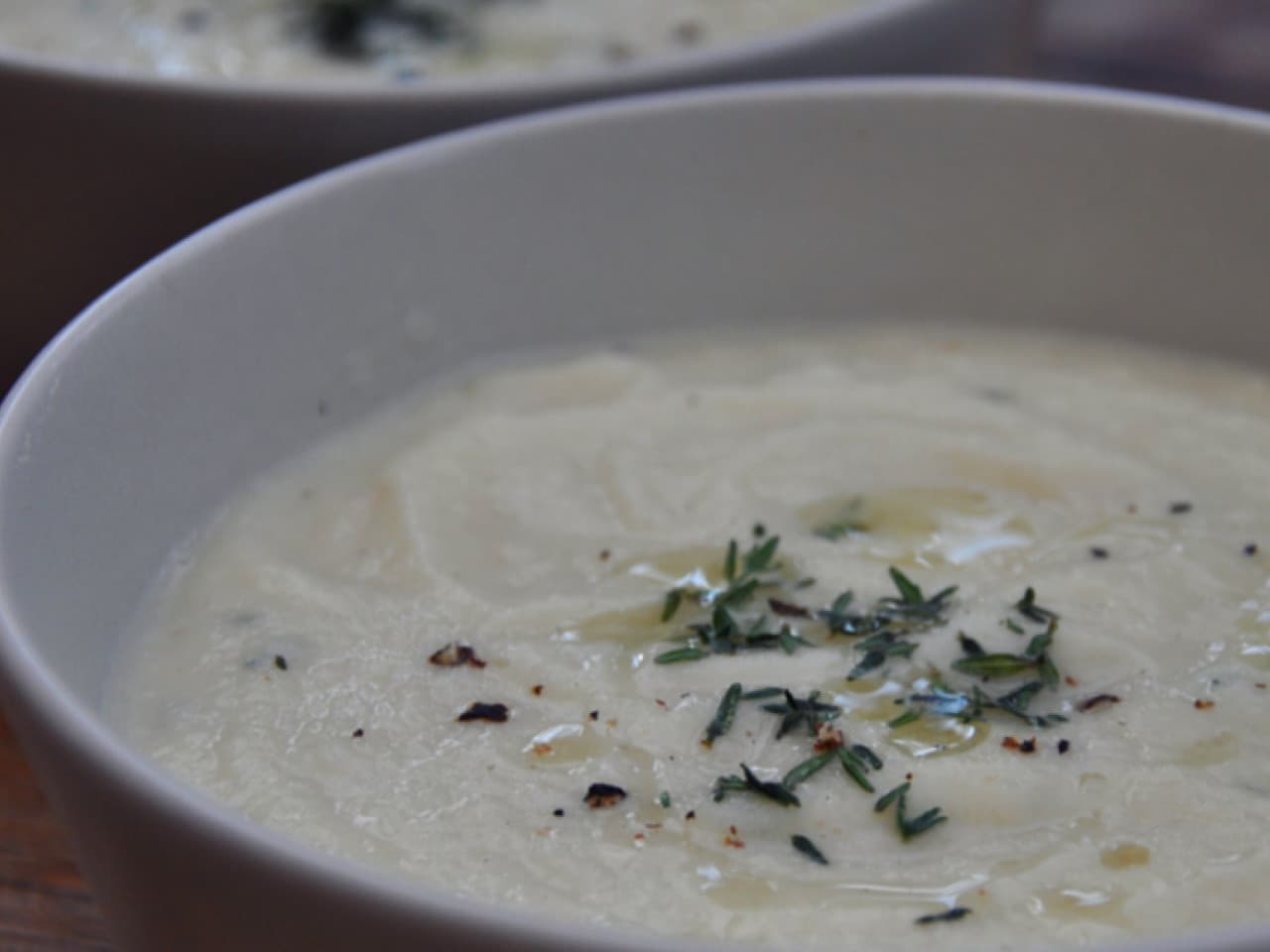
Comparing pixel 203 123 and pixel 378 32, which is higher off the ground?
pixel 378 32

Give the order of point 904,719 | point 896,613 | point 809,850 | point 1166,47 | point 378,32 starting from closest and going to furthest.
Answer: point 809,850, point 904,719, point 896,613, point 378,32, point 1166,47

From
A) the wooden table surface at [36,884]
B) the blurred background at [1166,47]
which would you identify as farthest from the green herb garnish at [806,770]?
the blurred background at [1166,47]

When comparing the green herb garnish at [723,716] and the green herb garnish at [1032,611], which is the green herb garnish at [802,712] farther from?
the green herb garnish at [1032,611]

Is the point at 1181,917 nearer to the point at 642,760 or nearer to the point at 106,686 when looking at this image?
the point at 642,760

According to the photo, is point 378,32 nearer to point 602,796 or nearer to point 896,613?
point 896,613

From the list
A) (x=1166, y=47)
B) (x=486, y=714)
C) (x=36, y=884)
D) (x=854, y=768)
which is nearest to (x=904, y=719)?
(x=854, y=768)
